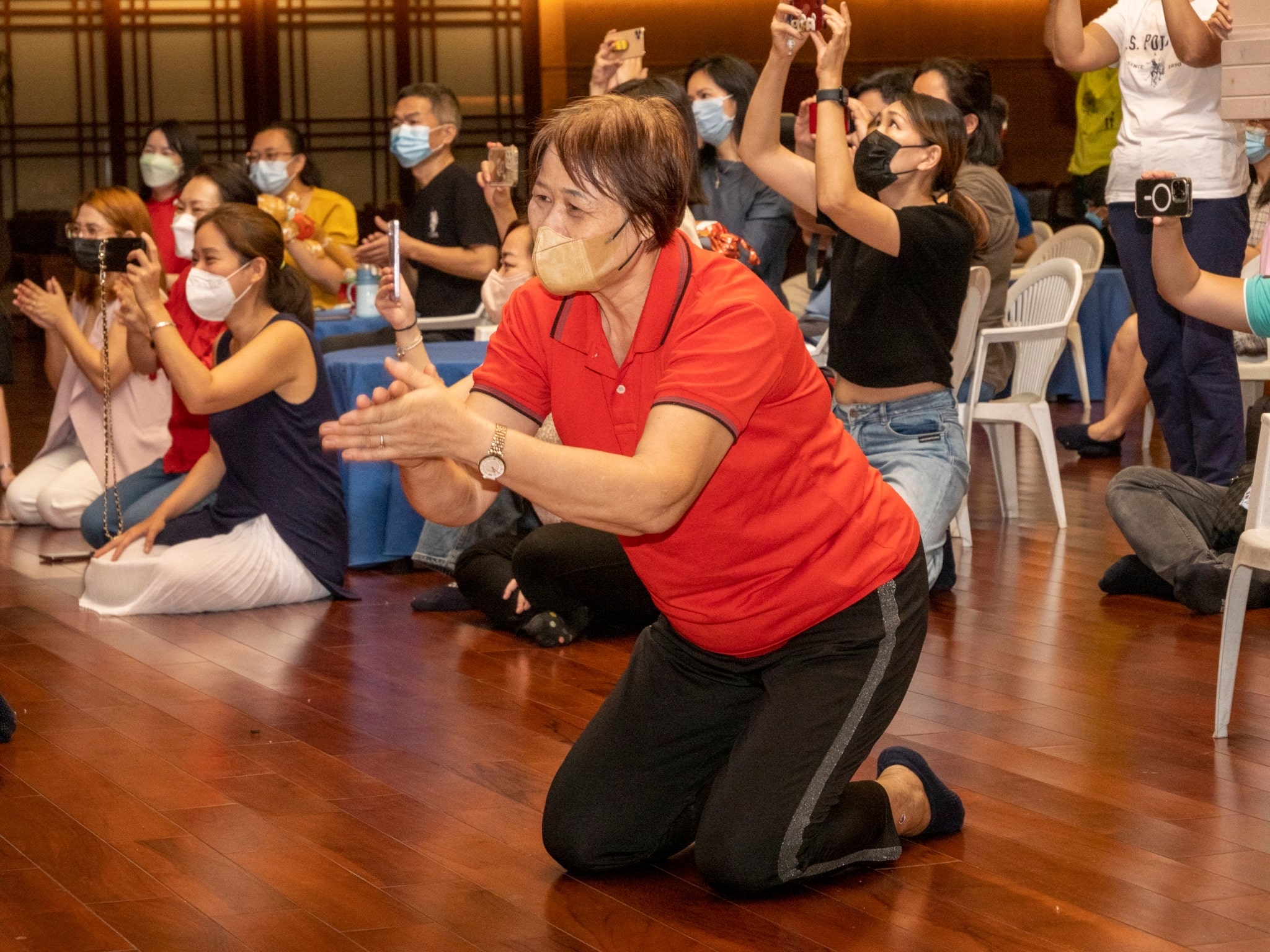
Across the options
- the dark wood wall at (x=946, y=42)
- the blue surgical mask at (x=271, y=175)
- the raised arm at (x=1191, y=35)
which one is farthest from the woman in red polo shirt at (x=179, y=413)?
the dark wood wall at (x=946, y=42)

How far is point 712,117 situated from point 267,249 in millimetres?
1762

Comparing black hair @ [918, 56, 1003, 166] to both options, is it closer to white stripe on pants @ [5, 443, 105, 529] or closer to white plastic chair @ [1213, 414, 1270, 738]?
white plastic chair @ [1213, 414, 1270, 738]

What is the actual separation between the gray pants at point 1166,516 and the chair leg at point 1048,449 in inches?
39.7

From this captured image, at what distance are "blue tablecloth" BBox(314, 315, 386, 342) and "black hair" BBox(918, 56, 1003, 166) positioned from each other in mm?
2060

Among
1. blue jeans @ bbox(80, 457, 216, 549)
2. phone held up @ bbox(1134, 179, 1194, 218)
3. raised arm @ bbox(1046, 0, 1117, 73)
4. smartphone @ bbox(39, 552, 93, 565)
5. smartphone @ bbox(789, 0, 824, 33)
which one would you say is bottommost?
smartphone @ bbox(39, 552, 93, 565)

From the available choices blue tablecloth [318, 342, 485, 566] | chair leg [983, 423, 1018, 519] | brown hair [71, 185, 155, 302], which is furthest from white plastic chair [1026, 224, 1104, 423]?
brown hair [71, 185, 155, 302]

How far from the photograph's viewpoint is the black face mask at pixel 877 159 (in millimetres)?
3523

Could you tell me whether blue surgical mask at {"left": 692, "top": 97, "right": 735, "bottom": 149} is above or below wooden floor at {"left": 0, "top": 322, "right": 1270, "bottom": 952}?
above

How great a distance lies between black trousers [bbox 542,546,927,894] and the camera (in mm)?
2135

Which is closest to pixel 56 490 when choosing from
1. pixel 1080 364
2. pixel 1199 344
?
pixel 1199 344

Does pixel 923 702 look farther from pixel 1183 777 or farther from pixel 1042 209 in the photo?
pixel 1042 209

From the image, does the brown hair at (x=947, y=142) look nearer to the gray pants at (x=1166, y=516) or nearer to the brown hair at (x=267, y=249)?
the gray pants at (x=1166, y=516)

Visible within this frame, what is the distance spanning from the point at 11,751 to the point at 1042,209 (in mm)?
9035

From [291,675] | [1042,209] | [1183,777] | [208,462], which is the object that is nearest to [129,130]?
[1042,209]
